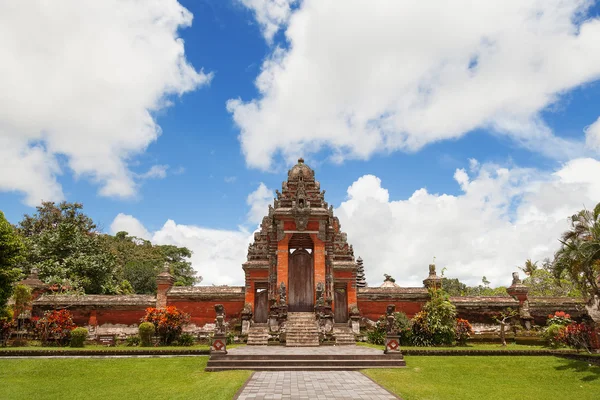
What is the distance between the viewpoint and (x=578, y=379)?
38.8ft

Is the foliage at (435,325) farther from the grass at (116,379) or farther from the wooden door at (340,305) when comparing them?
the grass at (116,379)

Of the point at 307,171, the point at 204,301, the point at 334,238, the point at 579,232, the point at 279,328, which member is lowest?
the point at 279,328

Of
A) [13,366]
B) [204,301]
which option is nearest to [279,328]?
[204,301]

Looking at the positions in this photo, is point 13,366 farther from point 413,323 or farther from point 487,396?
point 413,323

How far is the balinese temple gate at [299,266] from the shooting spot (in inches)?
843

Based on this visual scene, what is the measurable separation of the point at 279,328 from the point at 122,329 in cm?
892

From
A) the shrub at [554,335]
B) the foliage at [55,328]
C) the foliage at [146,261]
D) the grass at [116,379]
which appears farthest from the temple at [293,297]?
the foliage at [146,261]

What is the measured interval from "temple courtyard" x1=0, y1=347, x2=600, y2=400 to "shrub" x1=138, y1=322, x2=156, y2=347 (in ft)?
12.7

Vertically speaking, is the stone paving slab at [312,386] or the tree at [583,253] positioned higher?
the tree at [583,253]

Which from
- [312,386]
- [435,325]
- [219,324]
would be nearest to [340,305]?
[435,325]

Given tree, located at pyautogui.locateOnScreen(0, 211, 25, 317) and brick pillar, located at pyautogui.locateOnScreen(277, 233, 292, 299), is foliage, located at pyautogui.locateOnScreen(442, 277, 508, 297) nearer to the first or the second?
brick pillar, located at pyautogui.locateOnScreen(277, 233, 292, 299)

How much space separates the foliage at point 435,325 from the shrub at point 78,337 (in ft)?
51.1

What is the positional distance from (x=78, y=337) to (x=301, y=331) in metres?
10.3

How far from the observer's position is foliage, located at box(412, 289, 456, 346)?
18.7 meters
